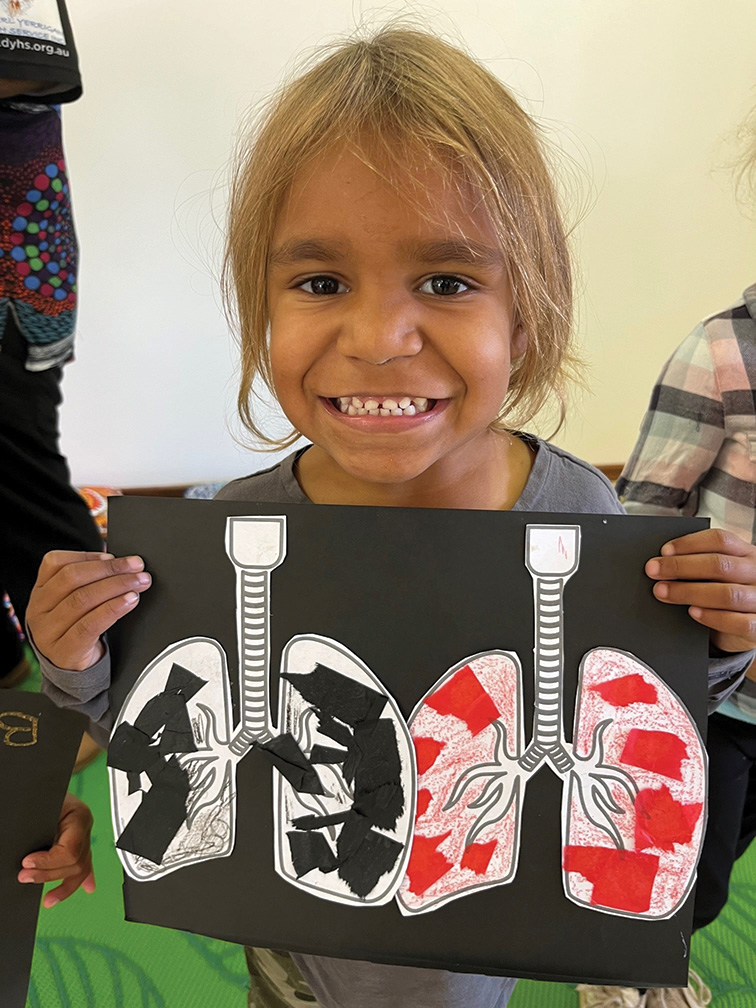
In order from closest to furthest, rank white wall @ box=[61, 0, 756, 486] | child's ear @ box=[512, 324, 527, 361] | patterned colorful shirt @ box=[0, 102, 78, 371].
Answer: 1. child's ear @ box=[512, 324, 527, 361]
2. patterned colorful shirt @ box=[0, 102, 78, 371]
3. white wall @ box=[61, 0, 756, 486]

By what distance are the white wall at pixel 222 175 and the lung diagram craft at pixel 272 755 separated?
4.75 ft

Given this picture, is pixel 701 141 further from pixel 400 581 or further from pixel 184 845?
pixel 184 845

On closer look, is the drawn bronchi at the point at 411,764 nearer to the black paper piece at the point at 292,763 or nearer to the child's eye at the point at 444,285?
the black paper piece at the point at 292,763

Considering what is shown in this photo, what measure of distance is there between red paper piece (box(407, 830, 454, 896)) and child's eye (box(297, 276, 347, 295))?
1.29 ft

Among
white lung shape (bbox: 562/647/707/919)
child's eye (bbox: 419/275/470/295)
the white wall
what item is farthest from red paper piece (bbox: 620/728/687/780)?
the white wall

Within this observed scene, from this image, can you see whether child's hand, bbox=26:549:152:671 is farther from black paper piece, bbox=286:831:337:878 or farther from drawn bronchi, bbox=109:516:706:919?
black paper piece, bbox=286:831:337:878

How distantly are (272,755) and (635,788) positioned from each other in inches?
10.0

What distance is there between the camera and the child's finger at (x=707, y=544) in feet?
1.61

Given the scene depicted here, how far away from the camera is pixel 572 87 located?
6.18 feet

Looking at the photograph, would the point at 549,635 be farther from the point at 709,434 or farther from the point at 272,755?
the point at 709,434

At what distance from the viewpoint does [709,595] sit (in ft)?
1.59

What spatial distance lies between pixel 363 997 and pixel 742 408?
2.22 feet

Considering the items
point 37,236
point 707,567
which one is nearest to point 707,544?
point 707,567

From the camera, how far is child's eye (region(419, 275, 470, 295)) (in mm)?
520
